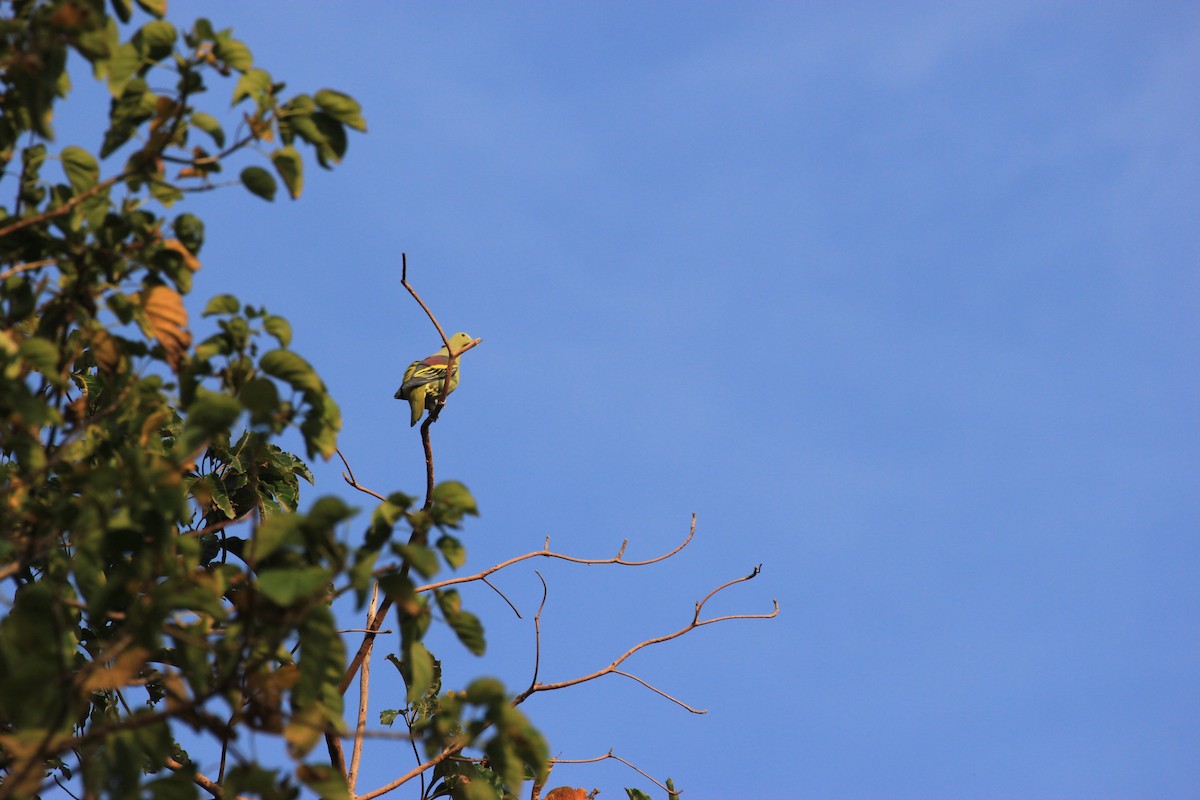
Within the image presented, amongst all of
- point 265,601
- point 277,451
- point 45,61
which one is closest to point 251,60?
point 45,61

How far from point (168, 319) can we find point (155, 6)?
1188 millimetres

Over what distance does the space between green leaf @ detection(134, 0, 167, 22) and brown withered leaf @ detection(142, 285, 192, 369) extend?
1040 mm

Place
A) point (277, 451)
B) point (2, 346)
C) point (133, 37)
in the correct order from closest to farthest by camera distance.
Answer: point (2, 346)
point (133, 37)
point (277, 451)

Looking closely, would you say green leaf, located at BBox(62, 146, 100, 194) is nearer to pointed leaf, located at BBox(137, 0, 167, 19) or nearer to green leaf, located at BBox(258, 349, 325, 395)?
pointed leaf, located at BBox(137, 0, 167, 19)

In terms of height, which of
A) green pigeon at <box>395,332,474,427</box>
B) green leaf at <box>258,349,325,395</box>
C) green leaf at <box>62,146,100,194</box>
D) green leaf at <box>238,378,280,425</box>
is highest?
green pigeon at <box>395,332,474,427</box>

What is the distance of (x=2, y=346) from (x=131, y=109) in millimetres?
1006

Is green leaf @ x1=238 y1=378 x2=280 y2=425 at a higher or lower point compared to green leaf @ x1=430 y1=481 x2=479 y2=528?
higher

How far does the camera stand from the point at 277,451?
7398 millimetres

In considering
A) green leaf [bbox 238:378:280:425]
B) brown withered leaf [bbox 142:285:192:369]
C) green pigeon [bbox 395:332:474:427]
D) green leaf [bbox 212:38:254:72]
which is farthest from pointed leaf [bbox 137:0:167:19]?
green pigeon [bbox 395:332:474:427]

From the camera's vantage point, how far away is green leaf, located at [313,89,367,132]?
4.18m

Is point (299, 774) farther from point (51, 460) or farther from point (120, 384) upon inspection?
point (120, 384)

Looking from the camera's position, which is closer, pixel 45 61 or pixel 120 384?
pixel 45 61

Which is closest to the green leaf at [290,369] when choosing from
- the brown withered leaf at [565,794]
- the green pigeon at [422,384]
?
the brown withered leaf at [565,794]

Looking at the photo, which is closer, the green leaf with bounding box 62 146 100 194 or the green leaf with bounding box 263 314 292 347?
the green leaf with bounding box 263 314 292 347
